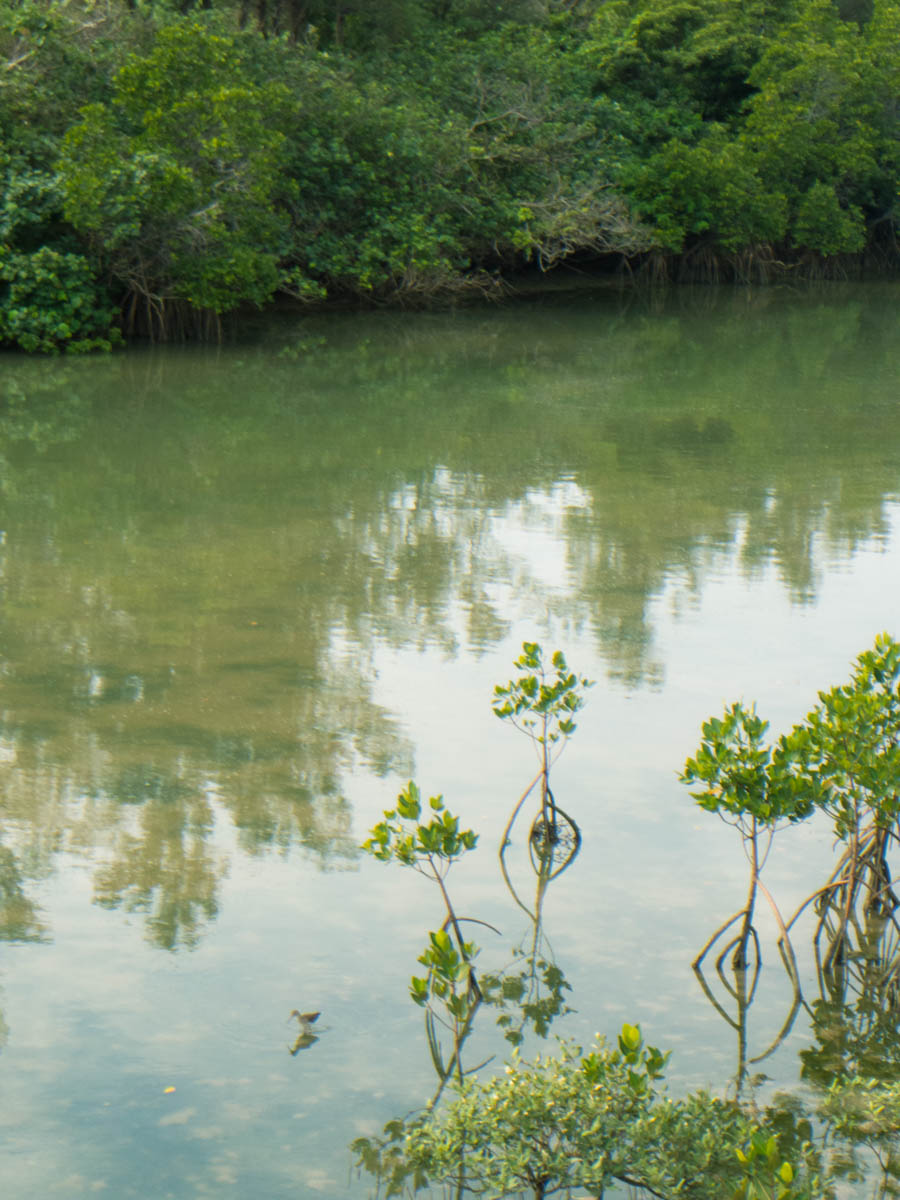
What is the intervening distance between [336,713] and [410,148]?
16495 mm

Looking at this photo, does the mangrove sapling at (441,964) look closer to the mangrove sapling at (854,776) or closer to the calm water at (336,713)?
the calm water at (336,713)

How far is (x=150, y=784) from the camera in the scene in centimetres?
565

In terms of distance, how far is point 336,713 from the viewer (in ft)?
21.0

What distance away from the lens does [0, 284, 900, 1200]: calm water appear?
3.95 meters

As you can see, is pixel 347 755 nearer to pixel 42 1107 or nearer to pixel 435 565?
pixel 42 1107

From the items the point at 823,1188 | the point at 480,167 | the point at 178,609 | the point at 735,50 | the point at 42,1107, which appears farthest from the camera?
the point at 735,50

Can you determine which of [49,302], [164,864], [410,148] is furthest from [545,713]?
[410,148]

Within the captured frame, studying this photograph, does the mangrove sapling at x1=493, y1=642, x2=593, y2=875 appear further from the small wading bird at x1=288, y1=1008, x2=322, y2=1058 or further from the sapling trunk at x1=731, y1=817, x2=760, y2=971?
the small wading bird at x1=288, y1=1008, x2=322, y2=1058

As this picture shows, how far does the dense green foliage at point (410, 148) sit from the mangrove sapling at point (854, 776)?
13.2m

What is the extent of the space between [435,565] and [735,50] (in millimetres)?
23151

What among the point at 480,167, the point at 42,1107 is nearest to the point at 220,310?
the point at 480,167

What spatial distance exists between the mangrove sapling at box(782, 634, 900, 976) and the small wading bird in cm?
144

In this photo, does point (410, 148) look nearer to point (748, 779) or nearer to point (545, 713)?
point (545, 713)

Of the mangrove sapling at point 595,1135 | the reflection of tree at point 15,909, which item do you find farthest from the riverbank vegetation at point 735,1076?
the reflection of tree at point 15,909
